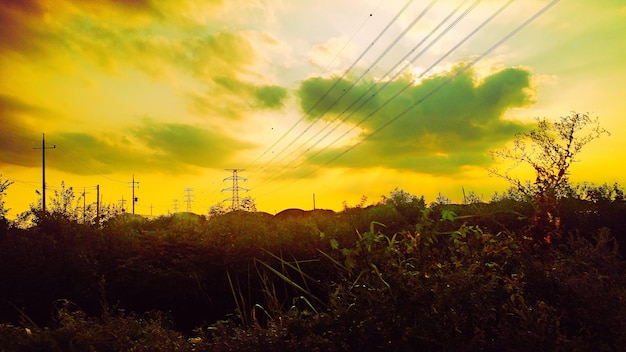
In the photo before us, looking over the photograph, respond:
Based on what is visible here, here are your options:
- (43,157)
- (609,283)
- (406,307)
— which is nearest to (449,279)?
(406,307)

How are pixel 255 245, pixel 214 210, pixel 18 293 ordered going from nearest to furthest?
1. pixel 18 293
2. pixel 255 245
3. pixel 214 210

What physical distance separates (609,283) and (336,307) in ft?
7.08

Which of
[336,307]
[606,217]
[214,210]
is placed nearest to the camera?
[336,307]

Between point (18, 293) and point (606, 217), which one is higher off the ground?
point (606, 217)

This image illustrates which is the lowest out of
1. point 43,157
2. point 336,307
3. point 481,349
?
point 481,349

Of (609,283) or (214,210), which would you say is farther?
(214,210)

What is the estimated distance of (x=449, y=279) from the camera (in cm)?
411

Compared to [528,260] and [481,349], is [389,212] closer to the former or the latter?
[528,260]

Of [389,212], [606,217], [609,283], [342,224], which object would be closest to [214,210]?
[342,224]

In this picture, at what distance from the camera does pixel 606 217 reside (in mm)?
13938

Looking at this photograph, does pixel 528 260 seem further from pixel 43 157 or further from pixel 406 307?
pixel 43 157

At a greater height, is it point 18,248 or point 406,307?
point 18,248

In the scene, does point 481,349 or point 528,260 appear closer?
point 481,349

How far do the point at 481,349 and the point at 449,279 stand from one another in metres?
0.56
